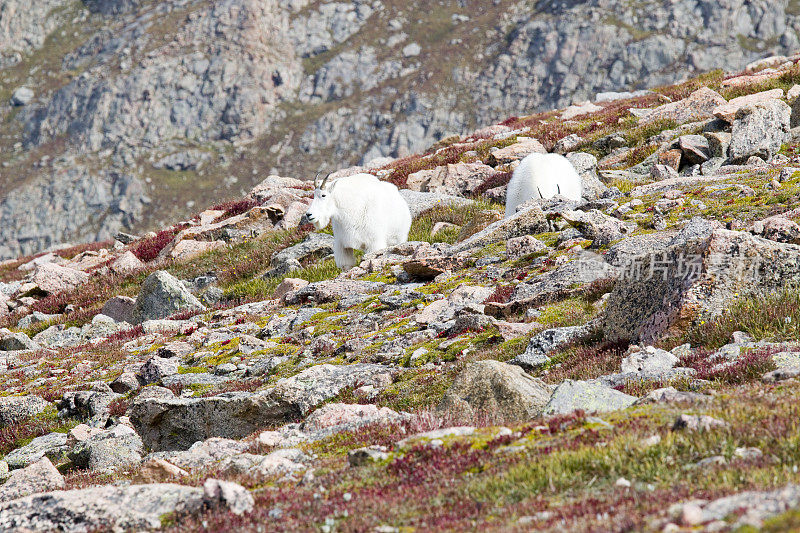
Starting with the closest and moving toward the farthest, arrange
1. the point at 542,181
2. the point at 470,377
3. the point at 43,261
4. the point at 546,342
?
the point at 470,377
the point at 546,342
the point at 542,181
the point at 43,261

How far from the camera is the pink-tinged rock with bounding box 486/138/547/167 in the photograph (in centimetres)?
2717

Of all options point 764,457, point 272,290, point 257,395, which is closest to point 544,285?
point 257,395

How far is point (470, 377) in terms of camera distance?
7.05 meters

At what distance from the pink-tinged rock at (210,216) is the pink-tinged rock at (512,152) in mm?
12265

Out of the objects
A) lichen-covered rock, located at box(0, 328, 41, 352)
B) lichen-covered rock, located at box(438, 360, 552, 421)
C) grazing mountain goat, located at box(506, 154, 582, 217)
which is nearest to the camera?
lichen-covered rock, located at box(438, 360, 552, 421)

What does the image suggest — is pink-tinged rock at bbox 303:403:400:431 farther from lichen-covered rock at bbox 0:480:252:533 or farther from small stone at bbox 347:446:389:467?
lichen-covered rock at bbox 0:480:252:533

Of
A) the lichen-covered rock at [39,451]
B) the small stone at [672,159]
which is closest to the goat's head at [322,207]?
the lichen-covered rock at [39,451]

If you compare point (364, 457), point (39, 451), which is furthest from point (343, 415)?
point (39, 451)

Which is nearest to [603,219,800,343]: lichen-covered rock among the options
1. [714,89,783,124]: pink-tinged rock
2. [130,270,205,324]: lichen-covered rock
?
[130,270,205,324]: lichen-covered rock

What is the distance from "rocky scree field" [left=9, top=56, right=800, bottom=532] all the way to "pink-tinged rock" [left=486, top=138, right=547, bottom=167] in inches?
219

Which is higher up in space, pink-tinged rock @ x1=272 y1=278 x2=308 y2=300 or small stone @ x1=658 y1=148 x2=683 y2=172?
small stone @ x1=658 y1=148 x2=683 y2=172

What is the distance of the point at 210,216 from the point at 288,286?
1530cm

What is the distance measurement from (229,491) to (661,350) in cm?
463

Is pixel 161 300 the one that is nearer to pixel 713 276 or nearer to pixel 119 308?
pixel 119 308
